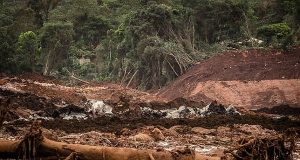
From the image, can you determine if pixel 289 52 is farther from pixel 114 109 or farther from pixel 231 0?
pixel 114 109

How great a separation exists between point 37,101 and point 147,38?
591 inches

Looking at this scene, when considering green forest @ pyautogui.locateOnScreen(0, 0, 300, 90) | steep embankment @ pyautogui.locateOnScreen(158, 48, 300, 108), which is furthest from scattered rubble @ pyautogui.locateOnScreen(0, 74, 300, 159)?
green forest @ pyautogui.locateOnScreen(0, 0, 300, 90)

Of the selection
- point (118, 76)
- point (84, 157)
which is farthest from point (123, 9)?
point (84, 157)

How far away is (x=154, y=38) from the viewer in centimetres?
3136

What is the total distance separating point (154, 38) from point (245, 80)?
8074mm

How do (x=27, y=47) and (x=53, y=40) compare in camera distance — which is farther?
(x=53, y=40)

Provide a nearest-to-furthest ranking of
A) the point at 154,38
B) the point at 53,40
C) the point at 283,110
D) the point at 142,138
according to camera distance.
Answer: the point at 142,138, the point at 283,110, the point at 154,38, the point at 53,40

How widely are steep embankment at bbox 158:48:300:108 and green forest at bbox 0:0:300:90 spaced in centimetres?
173

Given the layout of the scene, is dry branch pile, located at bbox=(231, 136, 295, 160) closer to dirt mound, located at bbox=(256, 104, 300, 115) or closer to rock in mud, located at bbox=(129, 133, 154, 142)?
rock in mud, located at bbox=(129, 133, 154, 142)

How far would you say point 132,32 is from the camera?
33.3 m

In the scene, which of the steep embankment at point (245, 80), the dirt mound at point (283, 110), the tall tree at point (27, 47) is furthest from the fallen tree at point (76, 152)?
the tall tree at point (27, 47)

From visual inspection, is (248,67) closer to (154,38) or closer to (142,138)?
(154,38)

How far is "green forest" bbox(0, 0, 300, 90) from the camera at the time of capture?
99.9 feet

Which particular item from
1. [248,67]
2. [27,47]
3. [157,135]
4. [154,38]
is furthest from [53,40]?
[157,135]
